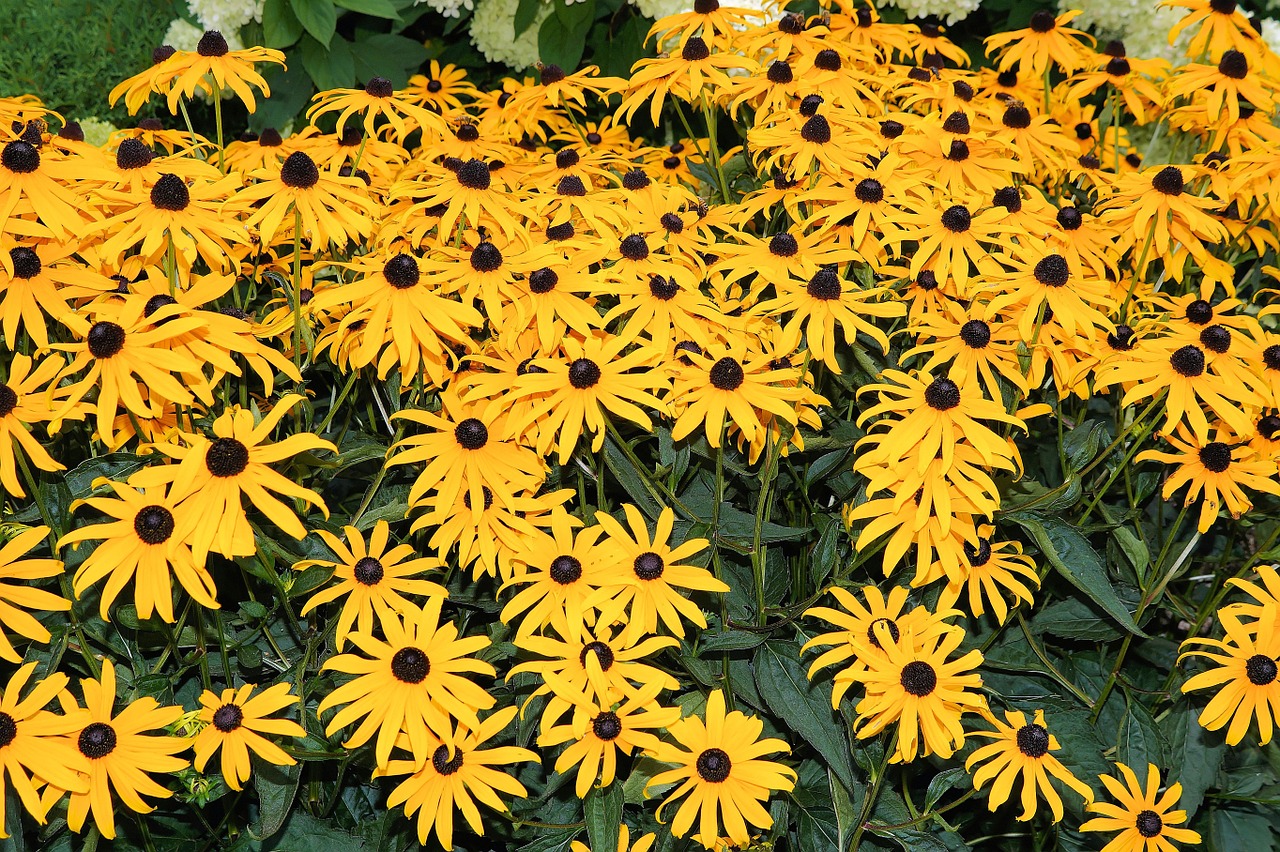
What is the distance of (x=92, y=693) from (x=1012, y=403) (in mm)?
1582

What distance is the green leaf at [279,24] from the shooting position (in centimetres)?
333

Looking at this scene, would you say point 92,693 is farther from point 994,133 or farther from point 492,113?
point 994,133

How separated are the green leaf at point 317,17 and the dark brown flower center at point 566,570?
2194mm

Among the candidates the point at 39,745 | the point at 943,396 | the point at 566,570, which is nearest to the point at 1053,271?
the point at 943,396

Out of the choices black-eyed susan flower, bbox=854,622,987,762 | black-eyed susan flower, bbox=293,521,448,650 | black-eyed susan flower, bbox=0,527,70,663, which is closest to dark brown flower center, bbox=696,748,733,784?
black-eyed susan flower, bbox=854,622,987,762

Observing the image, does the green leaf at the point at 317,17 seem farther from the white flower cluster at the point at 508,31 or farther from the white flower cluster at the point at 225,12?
the white flower cluster at the point at 508,31

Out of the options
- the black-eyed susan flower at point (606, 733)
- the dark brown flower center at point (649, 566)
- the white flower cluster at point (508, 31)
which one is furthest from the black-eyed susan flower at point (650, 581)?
the white flower cluster at point (508, 31)

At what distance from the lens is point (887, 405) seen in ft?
5.84

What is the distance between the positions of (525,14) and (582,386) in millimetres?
2226

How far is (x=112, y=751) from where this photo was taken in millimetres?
1604

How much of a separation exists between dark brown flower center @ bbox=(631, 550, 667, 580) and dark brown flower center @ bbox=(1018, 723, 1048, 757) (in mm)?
651

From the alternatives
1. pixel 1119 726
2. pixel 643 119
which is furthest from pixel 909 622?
pixel 643 119

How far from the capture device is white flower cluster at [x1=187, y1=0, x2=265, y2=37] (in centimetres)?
330

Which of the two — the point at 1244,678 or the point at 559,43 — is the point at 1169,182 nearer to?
the point at 1244,678
